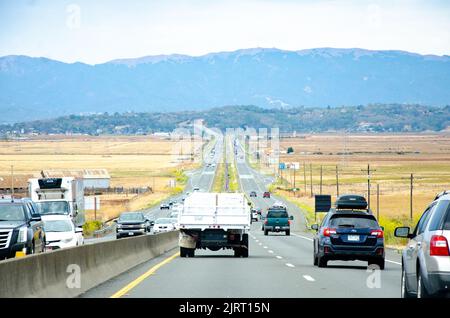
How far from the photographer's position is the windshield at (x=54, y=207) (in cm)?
5045

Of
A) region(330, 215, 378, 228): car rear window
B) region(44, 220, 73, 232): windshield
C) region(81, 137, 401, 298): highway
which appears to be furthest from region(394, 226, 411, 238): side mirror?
region(44, 220, 73, 232): windshield

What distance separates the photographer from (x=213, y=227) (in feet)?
120

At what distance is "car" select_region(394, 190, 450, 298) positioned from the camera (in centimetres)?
1534

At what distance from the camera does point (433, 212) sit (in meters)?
16.8

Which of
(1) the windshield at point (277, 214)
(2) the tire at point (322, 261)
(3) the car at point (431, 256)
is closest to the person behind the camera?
(3) the car at point (431, 256)

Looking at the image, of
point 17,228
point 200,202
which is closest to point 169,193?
point 200,202

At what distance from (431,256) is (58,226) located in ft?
86.2

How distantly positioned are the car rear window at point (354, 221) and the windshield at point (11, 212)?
895 centimetres

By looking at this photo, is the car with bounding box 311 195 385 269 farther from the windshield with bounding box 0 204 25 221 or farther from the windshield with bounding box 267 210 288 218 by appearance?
the windshield with bounding box 267 210 288 218

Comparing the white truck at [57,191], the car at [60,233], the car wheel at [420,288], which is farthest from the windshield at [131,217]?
the car wheel at [420,288]

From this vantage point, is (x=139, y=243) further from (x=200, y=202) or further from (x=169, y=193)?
(x=169, y=193)

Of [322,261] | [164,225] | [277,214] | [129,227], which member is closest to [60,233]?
[322,261]

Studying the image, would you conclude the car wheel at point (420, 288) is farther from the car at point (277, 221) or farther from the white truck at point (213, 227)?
the car at point (277, 221)
